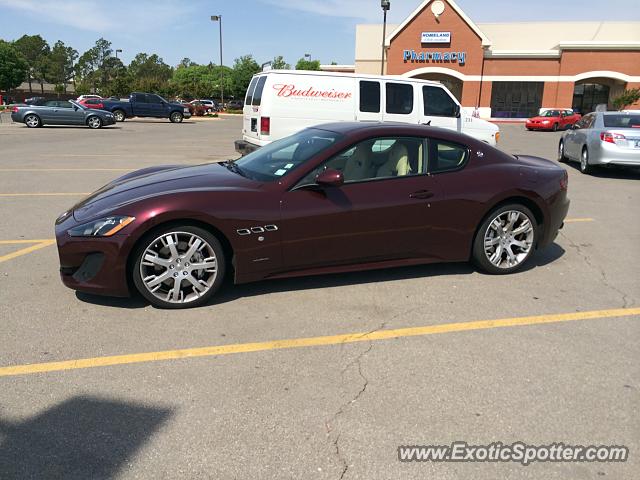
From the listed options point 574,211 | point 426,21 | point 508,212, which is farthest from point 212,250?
point 426,21

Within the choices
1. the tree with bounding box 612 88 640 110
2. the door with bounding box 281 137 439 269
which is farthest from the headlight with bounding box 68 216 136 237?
the tree with bounding box 612 88 640 110

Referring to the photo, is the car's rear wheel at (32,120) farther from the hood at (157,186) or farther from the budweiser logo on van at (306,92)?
the hood at (157,186)

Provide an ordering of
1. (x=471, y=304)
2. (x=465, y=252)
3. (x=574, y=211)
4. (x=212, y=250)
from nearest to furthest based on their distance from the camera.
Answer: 1. (x=212, y=250)
2. (x=471, y=304)
3. (x=465, y=252)
4. (x=574, y=211)

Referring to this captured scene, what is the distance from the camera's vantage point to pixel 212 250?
13.7 ft

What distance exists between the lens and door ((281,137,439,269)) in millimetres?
4320

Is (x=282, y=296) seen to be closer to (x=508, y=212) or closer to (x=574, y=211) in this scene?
(x=508, y=212)

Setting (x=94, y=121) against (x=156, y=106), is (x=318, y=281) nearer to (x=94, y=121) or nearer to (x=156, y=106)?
(x=94, y=121)

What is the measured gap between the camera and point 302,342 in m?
3.71

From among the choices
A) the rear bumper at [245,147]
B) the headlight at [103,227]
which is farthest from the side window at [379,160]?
the rear bumper at [245,147]

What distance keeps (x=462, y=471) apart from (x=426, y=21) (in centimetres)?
4851

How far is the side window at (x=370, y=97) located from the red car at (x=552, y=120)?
1022 inches

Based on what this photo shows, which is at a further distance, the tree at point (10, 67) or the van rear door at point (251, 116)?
the tree at point (10, 67)

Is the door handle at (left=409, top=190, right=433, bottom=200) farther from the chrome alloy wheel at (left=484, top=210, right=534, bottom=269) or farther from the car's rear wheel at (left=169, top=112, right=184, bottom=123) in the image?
the car's rear wheel at (left=169, top=112, right=184, bottom=123)

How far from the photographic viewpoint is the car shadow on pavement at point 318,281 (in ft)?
14.4
